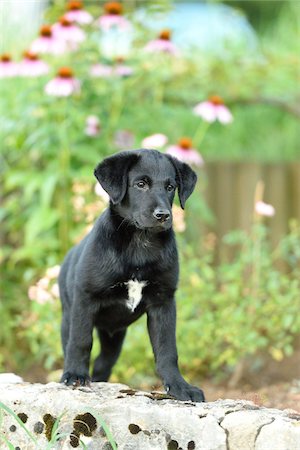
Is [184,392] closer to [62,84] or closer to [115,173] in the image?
[115,173]

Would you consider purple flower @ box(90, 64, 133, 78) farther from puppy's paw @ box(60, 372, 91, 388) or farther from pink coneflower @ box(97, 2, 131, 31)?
puppy's paw @ box(60, 372, 91, 388)

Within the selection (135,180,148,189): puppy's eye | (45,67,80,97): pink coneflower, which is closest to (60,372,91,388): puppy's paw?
(135,180,148,189): puppy's eye

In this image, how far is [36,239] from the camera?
5.81m

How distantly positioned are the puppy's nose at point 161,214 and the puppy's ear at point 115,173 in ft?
0.76

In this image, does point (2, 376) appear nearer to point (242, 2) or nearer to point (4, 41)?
point (4, 41)

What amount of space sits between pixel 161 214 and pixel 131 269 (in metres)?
0.29

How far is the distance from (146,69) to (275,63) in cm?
252

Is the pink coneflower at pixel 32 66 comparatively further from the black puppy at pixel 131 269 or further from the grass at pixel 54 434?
the grass at pixel 54 434

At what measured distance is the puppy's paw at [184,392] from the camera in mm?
3340

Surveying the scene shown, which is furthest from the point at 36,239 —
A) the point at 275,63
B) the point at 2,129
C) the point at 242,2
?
the point at 242,2

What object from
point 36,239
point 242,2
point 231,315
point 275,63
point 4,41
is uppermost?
point 242,2

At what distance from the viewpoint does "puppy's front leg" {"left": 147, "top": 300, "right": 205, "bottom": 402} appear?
133 inches

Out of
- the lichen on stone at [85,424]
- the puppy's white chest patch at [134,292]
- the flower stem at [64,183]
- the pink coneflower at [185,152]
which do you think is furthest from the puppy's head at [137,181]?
the flower stem at [64,183]

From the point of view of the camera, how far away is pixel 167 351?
3.45 metres
